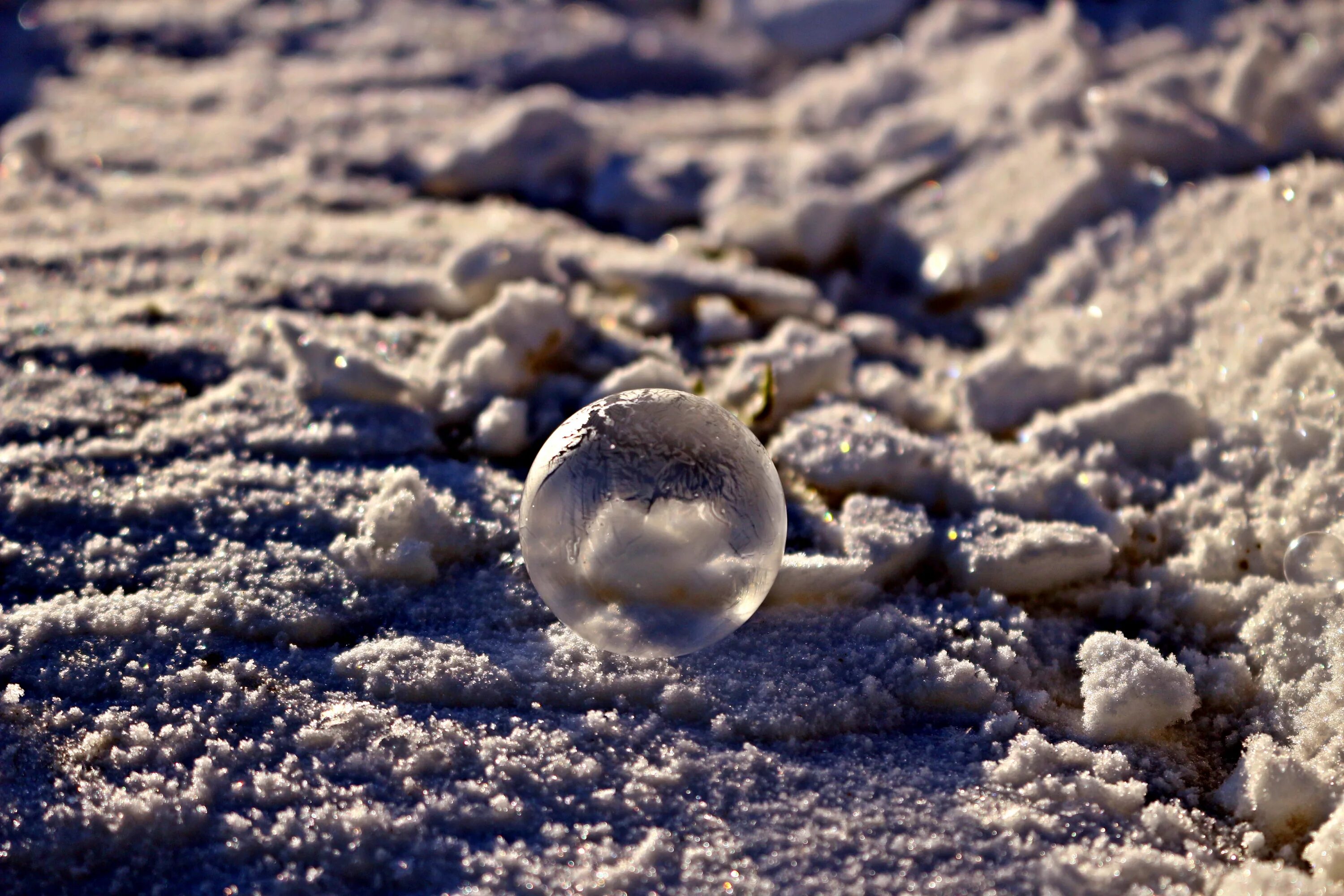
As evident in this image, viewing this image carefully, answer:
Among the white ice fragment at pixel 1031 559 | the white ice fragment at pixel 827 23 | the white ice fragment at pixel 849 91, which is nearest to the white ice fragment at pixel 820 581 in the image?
Result: the white ice fragment at pixel 1031 559

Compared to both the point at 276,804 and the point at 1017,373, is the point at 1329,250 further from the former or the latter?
the point at 276,804

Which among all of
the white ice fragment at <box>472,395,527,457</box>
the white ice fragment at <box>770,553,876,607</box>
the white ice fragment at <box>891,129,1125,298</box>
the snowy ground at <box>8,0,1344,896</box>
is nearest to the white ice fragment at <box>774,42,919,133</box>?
the snowy ground at <box>8,0,1344,896</box>

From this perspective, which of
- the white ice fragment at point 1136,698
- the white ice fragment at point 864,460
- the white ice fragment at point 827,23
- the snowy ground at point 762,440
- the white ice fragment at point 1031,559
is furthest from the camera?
the white ice fragment at point 827,23

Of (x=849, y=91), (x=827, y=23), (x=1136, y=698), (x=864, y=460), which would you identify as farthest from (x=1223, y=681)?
(x=827, y=23)

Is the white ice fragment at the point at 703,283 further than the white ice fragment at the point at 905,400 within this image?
Yes

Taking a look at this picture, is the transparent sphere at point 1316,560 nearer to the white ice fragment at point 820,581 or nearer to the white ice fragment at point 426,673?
the white ice fragment at point 820,581

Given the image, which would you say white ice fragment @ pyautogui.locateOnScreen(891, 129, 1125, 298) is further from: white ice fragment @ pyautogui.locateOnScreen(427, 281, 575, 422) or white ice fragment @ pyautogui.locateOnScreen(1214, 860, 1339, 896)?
white ice fragment @ pyautogui.locateOnScreen(1214, 860, 1339, 896)

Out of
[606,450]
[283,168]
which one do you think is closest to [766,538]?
[606,450]
